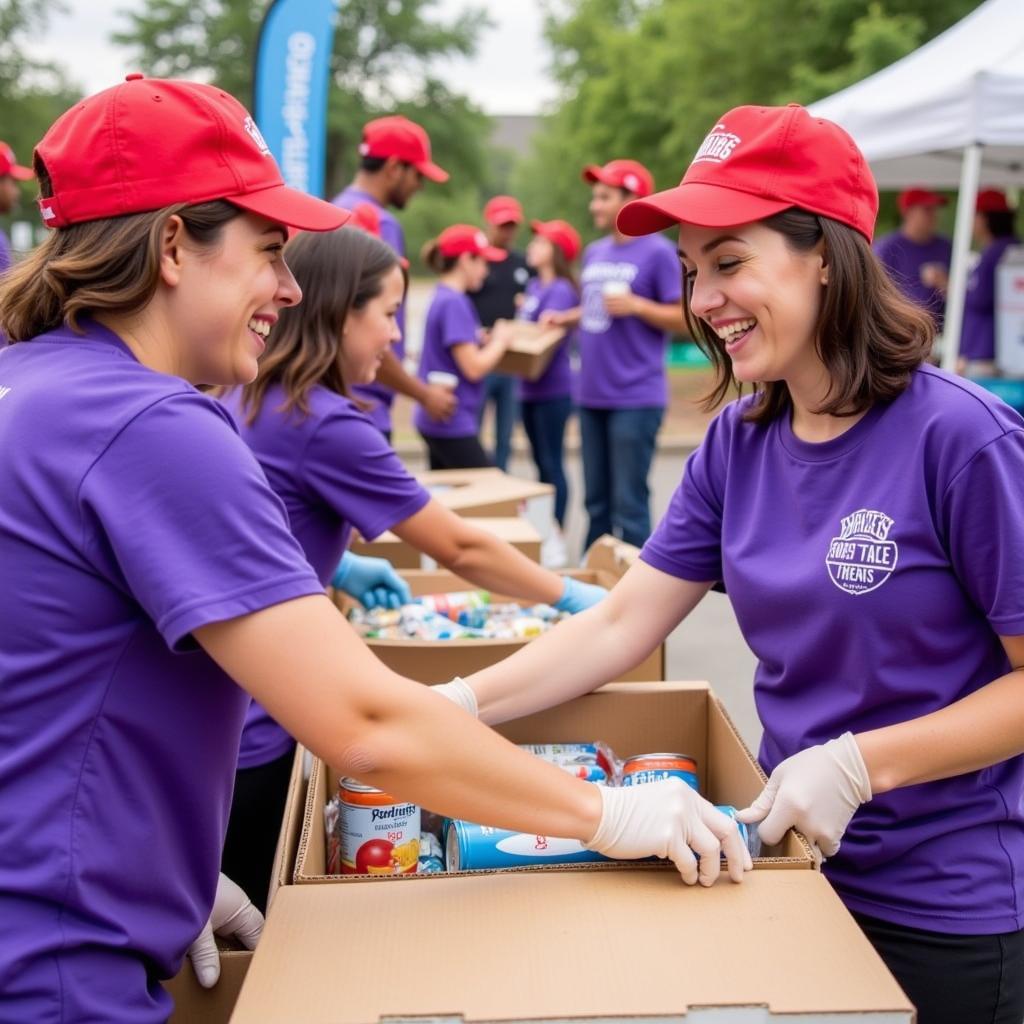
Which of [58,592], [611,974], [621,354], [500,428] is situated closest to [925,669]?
[611,974]

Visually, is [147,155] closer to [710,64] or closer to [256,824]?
[256,824]

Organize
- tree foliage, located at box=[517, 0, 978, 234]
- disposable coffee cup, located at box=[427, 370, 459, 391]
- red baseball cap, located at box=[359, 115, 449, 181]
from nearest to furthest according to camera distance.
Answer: red baseball cap, located at box=[359, 115, 449, 181] → disposable coffee cup, located at box=[427, 370, 459, 391] → tree foliage, located at box=[517, 0, 978, 234]

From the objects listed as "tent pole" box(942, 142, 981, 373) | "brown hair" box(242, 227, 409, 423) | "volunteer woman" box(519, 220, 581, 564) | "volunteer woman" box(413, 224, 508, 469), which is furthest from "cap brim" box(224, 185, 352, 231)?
"volunteer woman" box(519, 220, 581, 564)

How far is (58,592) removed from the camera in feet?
4.18

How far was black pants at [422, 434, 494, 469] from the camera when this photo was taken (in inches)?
265

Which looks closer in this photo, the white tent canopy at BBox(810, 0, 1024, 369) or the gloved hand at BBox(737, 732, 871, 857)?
the gloved hand at BBox(737, 732, 871, 857)

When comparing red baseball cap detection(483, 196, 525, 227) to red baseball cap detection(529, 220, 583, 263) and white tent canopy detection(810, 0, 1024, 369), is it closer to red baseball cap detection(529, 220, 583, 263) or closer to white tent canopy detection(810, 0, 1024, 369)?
red baseball cap detection(529, 220, 583, 263)

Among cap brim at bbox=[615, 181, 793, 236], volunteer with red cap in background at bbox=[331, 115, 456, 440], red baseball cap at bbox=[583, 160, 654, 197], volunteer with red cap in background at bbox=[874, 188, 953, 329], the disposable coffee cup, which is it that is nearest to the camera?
cap brim at bbox=[615, 181, 793, 236]

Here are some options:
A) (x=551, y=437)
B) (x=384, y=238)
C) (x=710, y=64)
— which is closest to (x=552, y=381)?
(x=551, y=437)

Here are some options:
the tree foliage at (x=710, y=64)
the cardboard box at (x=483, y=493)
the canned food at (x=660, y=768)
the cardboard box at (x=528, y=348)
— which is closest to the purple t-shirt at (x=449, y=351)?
the cardboard box at (x=528, y=348)

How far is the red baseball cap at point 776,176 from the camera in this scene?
5.73 feet

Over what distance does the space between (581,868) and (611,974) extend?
0.87ft

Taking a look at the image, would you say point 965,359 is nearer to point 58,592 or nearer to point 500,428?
point 500,428

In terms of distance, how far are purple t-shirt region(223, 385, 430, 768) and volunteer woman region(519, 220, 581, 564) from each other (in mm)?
5028
